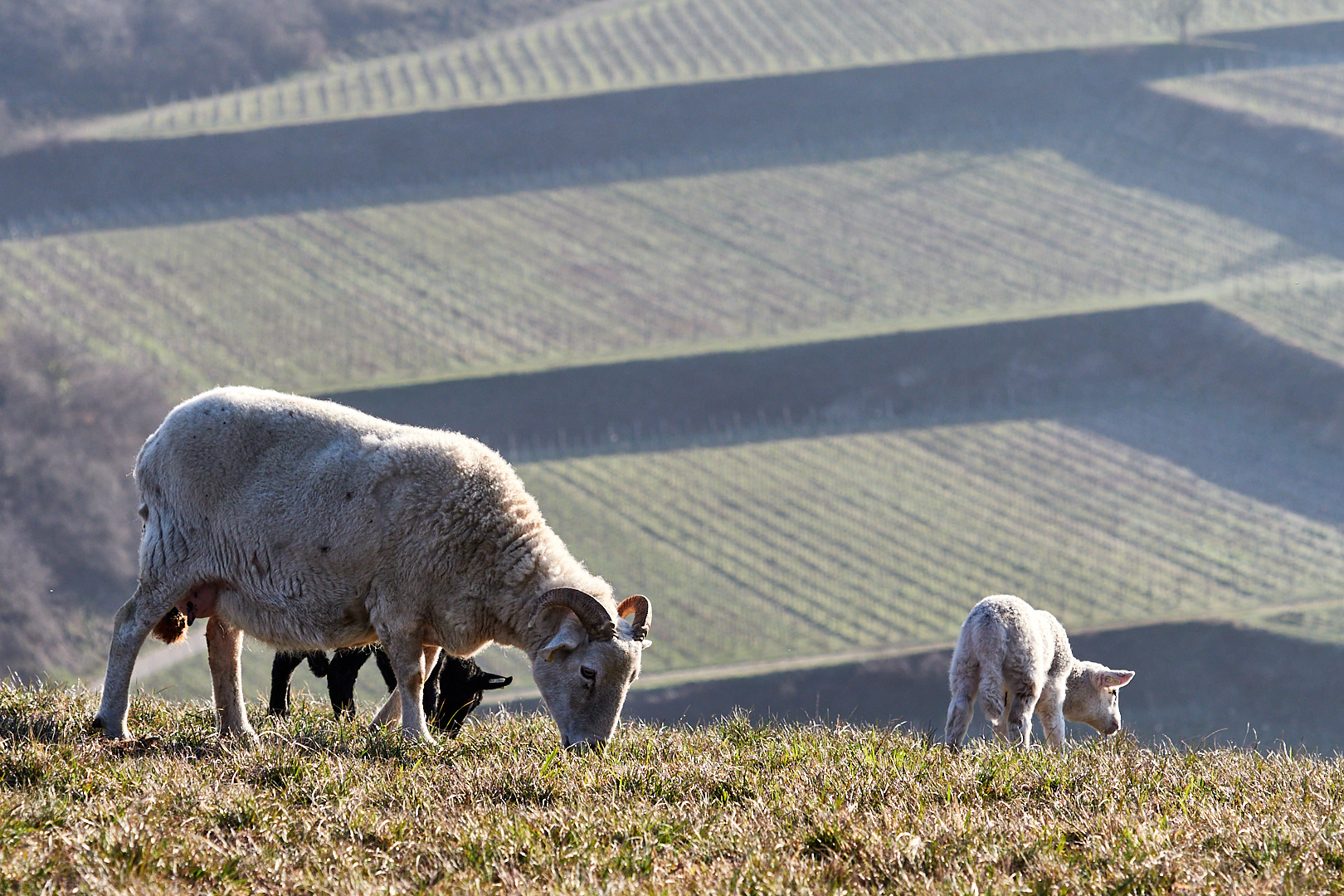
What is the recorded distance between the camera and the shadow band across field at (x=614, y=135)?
2430 inches

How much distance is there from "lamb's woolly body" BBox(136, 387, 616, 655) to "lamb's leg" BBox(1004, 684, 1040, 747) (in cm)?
344

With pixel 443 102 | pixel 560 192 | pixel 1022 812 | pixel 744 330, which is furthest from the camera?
pixel 443 102

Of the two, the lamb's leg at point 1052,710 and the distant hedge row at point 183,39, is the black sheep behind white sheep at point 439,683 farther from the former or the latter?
the distant hedge row at point 183,39

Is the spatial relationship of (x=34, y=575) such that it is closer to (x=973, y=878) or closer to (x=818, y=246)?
(x=818, y=246)

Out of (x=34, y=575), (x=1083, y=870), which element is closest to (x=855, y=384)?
(x=34, y=575)

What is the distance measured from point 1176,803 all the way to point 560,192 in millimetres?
57152

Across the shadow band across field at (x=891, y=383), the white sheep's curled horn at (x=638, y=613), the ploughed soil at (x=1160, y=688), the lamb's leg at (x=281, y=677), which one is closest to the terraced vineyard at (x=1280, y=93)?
the shadow band across field at (x=891, y=383)

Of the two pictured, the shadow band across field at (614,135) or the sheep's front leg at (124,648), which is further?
the shadow band across field at (614,135)

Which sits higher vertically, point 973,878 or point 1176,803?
point 973,878

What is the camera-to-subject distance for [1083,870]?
558 cm

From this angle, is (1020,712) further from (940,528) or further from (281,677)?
(940,528)

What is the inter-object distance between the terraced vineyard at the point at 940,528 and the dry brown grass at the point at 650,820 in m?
23.2

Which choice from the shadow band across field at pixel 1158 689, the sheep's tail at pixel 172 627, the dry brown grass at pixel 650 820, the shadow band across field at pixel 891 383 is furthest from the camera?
the shadow band across field at pixel 891 383

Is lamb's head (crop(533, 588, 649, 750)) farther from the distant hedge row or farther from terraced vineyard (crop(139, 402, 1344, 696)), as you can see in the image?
the distant hedge row
